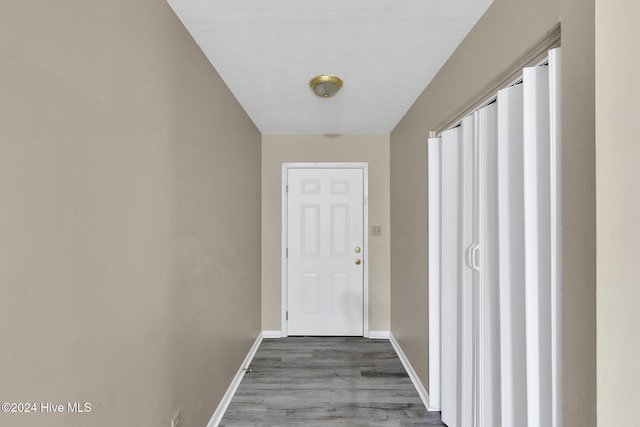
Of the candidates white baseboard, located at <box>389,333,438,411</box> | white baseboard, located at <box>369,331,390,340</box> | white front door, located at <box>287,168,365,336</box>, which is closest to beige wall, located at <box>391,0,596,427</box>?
white baseboard, located at <box>389,333,438,411</box>

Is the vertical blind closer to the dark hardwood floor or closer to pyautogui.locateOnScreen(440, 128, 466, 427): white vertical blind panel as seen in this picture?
pyautogui.locateOnScreen(440, 128, 466, 427): white vertical blind panel

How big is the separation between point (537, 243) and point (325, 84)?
1635 millimetres

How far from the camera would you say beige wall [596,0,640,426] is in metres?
0.85

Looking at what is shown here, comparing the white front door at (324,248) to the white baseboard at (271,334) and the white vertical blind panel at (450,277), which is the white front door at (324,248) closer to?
the white baseboard at (271,334)

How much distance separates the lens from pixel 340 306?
3572 millimetres

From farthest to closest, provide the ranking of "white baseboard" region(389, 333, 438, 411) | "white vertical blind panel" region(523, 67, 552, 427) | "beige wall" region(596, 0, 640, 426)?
"white baseboard" region(389, 333, 438, 411) → "white vertical blind panel" region(523, 67, 552, 427) → "beige wall" region(596, 0, 640, 426)

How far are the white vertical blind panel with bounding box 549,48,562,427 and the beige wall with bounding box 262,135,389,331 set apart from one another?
2502 millimetres

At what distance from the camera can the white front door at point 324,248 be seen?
3.57m

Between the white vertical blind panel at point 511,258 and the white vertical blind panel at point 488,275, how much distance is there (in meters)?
0.14

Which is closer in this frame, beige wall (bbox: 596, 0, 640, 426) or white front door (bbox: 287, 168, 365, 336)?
beige wall (bbox: 596, 0, 640, 426)

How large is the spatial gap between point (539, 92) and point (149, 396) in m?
1.94

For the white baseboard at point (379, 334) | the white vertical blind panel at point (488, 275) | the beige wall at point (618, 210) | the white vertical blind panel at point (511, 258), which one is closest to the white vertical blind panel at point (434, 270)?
the white vertical blind panel at point (488, 275)

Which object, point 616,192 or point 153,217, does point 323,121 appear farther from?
point 616,192

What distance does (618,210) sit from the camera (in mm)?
861
